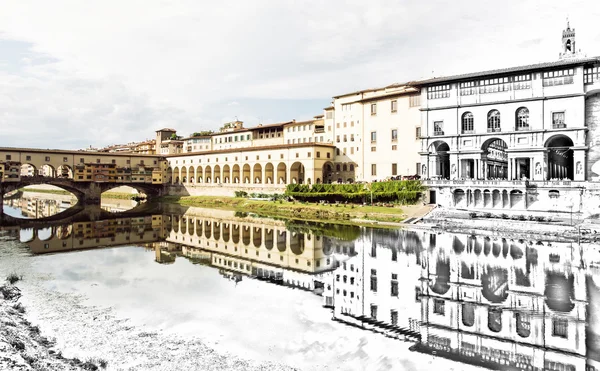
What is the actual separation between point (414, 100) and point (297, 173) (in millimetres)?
23109

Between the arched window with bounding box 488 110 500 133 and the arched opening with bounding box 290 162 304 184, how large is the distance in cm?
3023

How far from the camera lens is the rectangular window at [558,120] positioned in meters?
43.1

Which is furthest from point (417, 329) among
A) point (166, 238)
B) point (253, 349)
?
point (166, 238)

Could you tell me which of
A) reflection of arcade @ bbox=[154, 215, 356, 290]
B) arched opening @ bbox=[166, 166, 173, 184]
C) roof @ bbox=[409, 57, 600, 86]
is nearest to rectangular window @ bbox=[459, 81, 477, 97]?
→ roof @ bbox=[409, 57, 600, 86]

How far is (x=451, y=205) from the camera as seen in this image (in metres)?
47.4

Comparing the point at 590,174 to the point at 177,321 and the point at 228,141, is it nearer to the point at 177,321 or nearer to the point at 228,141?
the point at 177,321

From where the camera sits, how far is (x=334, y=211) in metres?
49.7

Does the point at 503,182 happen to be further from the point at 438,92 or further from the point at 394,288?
the point at 394,288

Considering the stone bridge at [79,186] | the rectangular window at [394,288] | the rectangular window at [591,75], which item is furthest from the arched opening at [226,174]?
the rectangular window at [394,288]

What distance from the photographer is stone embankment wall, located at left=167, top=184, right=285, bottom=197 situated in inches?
2711

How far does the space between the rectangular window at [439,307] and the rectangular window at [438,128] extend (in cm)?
3651

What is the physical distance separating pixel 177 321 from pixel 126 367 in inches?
156

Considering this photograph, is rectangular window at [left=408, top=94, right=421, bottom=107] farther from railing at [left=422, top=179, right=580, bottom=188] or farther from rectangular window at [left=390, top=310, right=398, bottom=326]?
rectangular window at [left=390, top=310, right=398, bottom=326]

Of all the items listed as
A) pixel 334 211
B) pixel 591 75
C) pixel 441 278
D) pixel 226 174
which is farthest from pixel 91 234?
pixel 591 75
